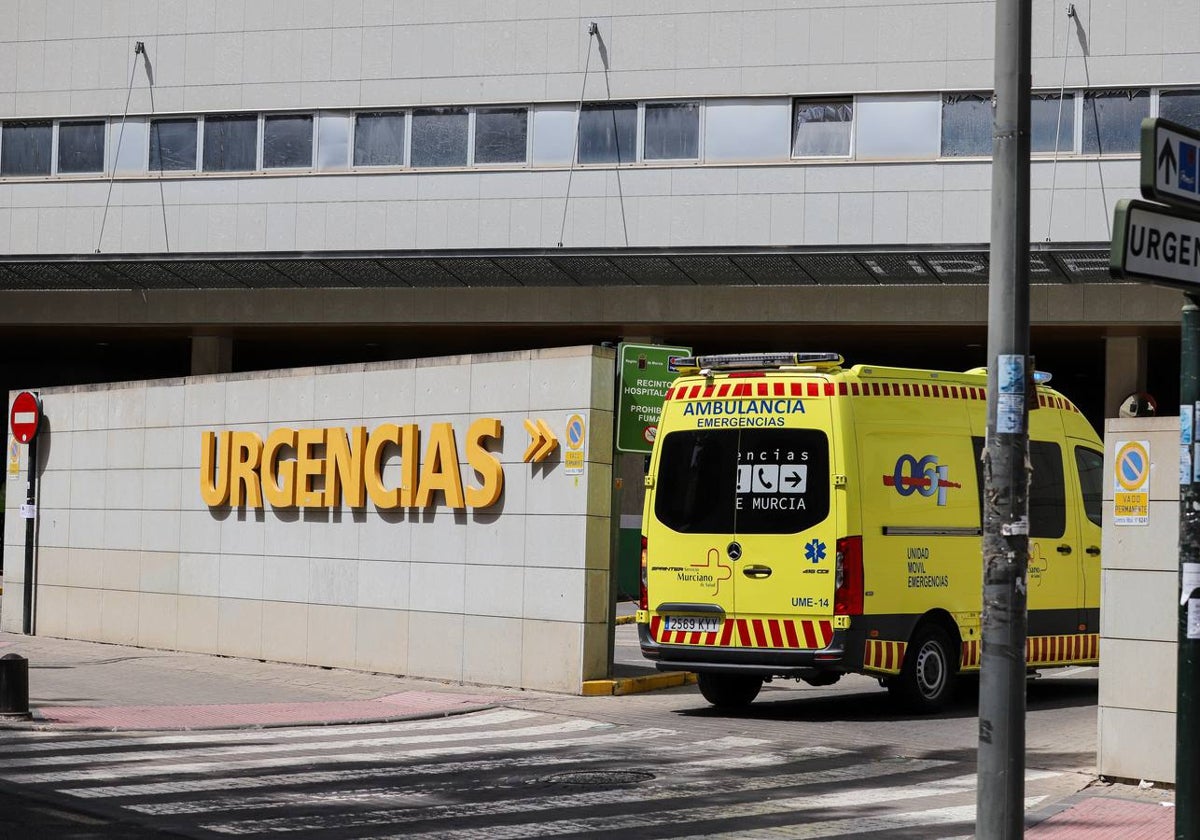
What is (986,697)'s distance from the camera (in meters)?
7.90

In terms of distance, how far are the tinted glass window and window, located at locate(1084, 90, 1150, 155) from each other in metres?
13.2

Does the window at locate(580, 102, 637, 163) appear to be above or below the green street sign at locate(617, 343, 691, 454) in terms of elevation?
above

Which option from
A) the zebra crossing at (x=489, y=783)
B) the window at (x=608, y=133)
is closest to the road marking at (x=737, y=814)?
the zebra crossing at (x=489, y=783)

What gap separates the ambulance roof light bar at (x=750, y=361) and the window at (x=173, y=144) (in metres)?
20.9

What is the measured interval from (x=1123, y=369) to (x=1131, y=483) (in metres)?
20.4

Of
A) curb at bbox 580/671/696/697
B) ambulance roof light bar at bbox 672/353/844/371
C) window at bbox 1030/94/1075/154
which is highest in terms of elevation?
window at bbox 1030/94/1075/154

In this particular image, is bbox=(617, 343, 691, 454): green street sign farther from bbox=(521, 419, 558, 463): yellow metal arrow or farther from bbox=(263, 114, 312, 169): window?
bbox=(263, 114, 312, 169): window

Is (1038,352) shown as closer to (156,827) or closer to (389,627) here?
(389,627)

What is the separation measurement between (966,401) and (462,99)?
18354mm

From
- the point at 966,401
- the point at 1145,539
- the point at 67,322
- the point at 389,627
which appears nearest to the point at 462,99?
the point at 67,322

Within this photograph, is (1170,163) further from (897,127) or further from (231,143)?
(231,143)

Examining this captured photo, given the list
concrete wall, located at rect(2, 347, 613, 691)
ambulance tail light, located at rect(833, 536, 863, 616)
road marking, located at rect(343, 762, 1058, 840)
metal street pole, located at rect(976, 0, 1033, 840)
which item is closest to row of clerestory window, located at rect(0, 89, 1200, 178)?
concrete wall, located at rect(2, 347, 613, 691)

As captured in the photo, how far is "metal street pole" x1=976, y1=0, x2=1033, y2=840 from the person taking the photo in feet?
25.8

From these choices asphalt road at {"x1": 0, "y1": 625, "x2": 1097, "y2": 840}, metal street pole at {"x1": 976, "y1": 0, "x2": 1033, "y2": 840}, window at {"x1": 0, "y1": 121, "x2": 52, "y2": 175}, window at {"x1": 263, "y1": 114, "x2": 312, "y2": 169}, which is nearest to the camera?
metal street pole at {"x1": 976, "y1": 0, "x2": 1033, "y2": 840}
